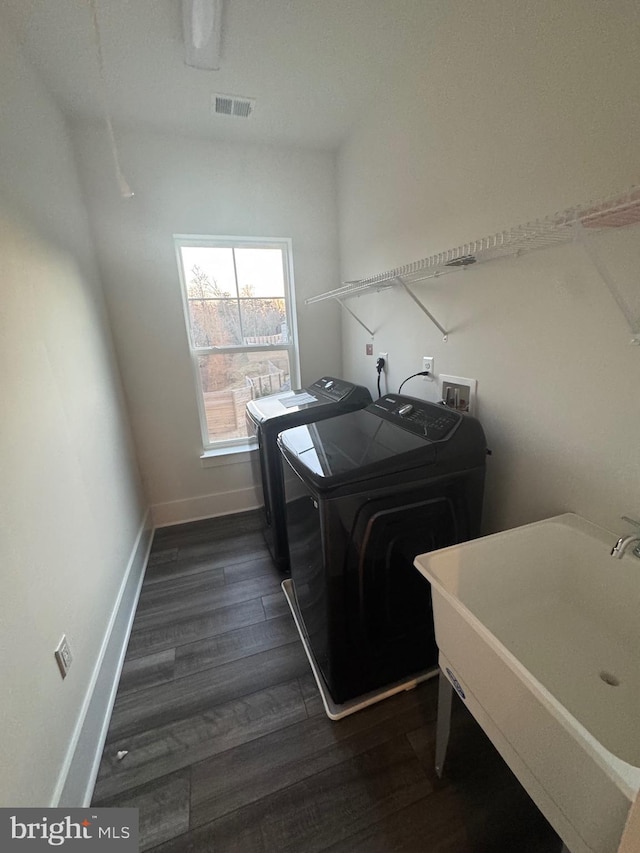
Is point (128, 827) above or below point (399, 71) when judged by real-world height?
below

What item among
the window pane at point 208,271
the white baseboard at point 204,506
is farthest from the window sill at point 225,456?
the window pane at point 208,271

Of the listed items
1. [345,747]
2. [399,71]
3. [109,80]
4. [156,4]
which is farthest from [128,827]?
[399,71]

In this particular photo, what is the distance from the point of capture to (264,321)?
2670 mm

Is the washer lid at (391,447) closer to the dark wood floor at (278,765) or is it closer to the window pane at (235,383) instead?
the dark wood floor at (278,765)

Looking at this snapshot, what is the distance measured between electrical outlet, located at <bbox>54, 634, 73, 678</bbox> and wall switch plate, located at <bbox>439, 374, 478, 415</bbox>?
173 centimetres

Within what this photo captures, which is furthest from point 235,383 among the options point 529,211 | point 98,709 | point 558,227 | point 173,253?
point 558,227

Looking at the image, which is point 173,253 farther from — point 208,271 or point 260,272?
point 260,272

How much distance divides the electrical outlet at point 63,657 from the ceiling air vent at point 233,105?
8.64ft

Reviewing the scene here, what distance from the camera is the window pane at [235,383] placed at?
104 inches

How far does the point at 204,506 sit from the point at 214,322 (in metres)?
1.48

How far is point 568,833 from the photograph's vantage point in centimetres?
61

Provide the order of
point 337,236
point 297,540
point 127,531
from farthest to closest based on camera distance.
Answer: point 337,236, point 127,531, point 297,540

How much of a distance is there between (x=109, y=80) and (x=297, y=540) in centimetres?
243

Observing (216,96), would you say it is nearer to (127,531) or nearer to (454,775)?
(127,531)
